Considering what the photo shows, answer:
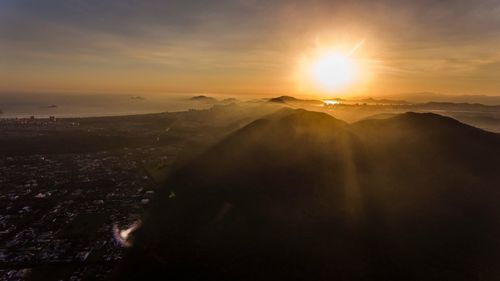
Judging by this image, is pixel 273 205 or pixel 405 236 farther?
pixel 273 205

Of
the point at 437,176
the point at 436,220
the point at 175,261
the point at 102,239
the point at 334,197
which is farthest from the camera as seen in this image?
the point at 437,176

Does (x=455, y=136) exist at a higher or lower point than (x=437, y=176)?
higher

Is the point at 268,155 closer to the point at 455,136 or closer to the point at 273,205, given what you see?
the point at 273,205

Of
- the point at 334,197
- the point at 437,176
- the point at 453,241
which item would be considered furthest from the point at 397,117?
the point at 453,241

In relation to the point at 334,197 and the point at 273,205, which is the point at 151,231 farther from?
the point at 334,197

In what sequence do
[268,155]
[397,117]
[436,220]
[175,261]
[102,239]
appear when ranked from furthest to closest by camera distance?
1. [397,117]
2. [268,155]
3. [436,220]
4. [102,239]
5. [175,261]

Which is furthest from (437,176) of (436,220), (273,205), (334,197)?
(273,205)
